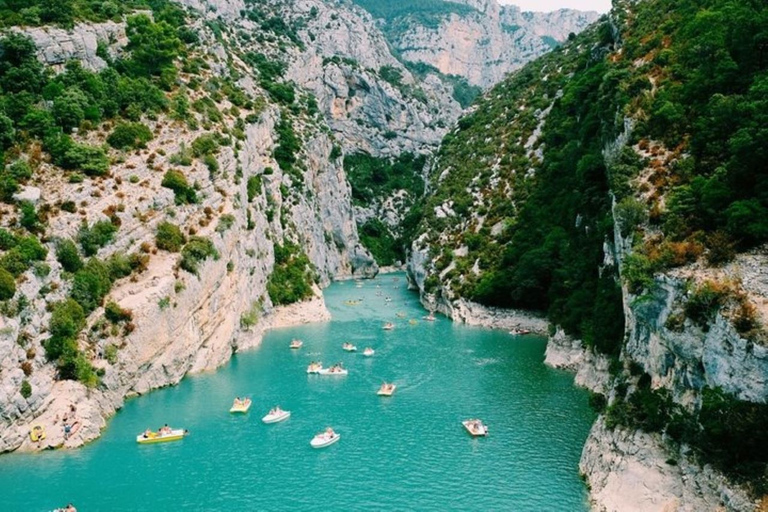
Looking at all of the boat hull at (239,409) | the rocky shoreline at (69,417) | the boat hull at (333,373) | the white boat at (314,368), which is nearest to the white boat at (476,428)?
the boat hull at (239,409)

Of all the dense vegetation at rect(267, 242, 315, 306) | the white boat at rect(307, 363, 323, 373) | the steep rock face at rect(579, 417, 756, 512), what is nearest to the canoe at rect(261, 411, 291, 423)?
the white boat at rect(307, 363, 323, 373)

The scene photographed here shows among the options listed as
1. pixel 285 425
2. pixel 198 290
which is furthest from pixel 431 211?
pixel 285 425

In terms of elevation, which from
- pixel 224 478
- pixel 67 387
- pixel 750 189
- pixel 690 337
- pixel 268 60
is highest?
pixel 268 60

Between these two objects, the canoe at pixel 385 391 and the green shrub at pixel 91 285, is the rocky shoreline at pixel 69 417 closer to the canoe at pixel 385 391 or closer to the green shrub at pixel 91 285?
the green shrub at pixel 91 285

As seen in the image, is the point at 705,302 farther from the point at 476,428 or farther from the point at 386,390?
the point at 386,390

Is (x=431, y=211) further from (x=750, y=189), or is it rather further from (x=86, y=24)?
(x=750, y=189)

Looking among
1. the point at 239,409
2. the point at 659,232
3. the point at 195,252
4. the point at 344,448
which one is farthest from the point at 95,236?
the point at 659,232
